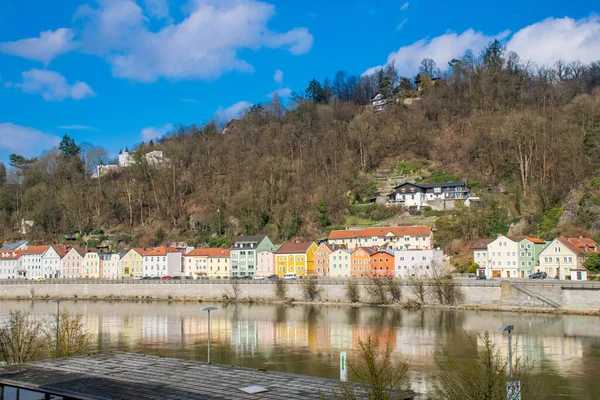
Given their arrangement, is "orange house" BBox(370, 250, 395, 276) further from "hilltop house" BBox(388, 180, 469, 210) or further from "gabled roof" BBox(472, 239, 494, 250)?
"hilltop house" BBox(388, 180, 469, 210)

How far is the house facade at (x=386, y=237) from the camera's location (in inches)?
2603

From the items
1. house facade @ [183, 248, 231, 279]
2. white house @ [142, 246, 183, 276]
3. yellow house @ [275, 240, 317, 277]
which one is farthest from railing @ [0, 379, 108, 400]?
white house @ [142, 246, 183, 276]

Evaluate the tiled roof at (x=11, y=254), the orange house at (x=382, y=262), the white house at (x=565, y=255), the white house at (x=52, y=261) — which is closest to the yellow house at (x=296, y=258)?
the orange house at (x=382, y=262)

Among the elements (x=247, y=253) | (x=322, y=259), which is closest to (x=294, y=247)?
(x=322, y=259)

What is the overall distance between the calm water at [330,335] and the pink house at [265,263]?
1614 centimetres

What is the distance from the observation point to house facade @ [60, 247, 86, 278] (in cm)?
8162

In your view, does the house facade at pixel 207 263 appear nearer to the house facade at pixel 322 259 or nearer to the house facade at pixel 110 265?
the house facade at pixel 110 265

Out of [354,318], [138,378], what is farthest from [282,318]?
[138,378]

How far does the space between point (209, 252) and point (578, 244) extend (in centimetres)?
4191

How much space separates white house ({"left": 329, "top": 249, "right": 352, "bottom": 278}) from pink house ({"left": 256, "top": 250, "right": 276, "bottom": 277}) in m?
7.54

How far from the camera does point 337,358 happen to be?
29.5 meters

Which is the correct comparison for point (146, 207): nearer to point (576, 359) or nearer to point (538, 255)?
point (538, 255)

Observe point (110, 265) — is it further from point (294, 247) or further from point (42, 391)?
point (42, 391)

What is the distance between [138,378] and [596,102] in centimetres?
6886
